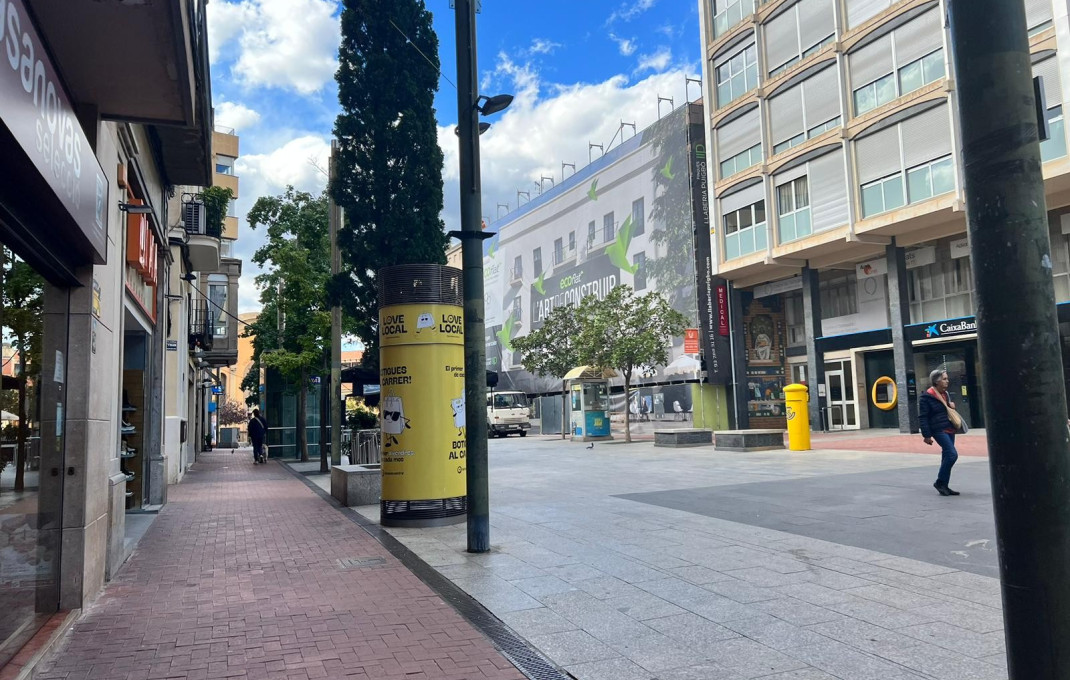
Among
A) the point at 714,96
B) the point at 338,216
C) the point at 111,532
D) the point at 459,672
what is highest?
the point at 714,96

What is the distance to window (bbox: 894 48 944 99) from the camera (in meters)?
23.4

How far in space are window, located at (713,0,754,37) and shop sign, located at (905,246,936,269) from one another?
454 inches

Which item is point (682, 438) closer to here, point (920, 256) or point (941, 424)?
point (920, 256)

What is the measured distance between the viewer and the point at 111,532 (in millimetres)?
6664

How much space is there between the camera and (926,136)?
933 inches

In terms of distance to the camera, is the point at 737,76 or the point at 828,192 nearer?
the point at 828,192

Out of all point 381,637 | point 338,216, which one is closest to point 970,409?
point 338,216

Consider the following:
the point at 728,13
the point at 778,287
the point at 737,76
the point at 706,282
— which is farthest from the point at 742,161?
the point at 728,13

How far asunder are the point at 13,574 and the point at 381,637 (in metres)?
2.16

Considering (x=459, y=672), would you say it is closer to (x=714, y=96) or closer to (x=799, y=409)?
(x=799, y=409)

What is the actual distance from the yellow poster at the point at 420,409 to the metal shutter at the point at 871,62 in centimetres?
2179

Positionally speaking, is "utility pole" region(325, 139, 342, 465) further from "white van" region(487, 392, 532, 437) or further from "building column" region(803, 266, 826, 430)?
"white van" region(487, 392, 532, 437)

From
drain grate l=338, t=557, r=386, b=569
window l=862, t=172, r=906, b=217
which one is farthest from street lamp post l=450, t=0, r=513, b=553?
window l=862, t=172, r=906, b=217

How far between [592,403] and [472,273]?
68.9 feet
